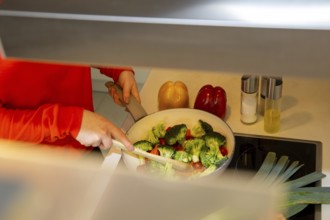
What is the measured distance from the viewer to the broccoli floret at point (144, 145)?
48.5 inches

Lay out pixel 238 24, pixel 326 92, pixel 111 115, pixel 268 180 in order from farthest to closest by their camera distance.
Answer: pixel 111 115 < pixel 326 92 < pixel 268 180 < pixel 238 24

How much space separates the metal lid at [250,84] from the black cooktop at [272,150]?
0.44ft

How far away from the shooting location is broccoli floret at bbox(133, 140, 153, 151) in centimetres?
123

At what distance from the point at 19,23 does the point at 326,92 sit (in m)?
1.25

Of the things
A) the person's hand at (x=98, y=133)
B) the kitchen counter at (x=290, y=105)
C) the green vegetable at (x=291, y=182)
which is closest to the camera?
the green vegetable at (x=291, y=182)

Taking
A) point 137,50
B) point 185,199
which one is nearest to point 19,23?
point 137,50

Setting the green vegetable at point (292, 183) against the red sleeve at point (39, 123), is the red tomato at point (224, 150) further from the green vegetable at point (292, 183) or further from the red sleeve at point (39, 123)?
the red sleeve at point (39, 123)

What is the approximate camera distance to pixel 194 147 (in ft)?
4.00

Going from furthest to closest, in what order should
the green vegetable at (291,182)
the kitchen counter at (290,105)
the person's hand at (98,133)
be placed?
the kitchen counter at (290,105)
the person's hand at (98,133)
the green vegetable at (291,182)

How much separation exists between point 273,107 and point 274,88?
3.1 inches

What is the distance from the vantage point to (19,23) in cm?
35

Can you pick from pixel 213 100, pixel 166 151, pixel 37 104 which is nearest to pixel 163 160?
pixel 166 151

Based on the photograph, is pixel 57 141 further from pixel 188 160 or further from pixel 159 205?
pixel 159 205

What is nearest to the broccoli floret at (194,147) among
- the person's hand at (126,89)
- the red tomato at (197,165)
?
the red tomato at (197,165)
